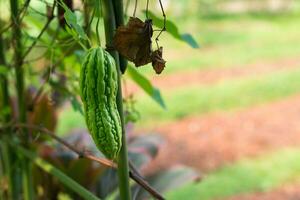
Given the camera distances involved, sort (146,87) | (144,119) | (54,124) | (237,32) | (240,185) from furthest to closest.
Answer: (237,32), (144,119), (240,185), (54,124), (146,87)

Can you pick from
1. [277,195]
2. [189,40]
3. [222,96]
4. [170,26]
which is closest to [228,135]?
[222,96]

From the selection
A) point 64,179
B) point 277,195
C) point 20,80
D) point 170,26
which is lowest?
point 277,195

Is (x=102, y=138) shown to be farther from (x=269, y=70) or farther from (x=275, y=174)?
(x=269, y=70)

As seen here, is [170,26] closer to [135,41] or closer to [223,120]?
[135,41]

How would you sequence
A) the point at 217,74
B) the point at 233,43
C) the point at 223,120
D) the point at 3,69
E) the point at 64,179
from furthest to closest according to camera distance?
the point at 233,43, the point at 217,74, the point at 223,120, the point at 3,69, the point at 64,179

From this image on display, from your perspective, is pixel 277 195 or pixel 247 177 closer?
pixel 277 195

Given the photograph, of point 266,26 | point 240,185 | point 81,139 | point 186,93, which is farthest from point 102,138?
point 266,26
